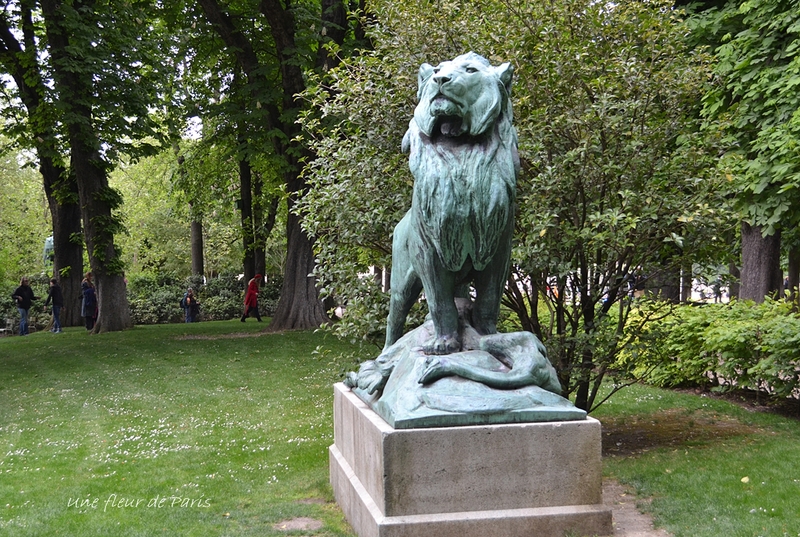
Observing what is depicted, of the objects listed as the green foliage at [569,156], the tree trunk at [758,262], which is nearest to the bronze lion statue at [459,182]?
the green foliage at [569,156]

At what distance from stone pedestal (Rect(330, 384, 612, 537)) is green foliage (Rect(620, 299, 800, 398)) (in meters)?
3.93

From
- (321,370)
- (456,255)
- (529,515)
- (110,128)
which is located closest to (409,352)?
(456,255)

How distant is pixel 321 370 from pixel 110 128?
786 cm

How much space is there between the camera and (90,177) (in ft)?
68.3

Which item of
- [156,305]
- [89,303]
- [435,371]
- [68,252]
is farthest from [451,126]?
[156,305]

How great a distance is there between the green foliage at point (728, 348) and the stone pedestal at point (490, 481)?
12.9ft

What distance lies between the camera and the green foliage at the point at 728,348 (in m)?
9.65

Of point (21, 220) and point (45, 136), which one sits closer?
point (45, 136)

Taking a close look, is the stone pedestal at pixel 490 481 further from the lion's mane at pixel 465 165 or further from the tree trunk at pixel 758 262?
the tree trunk at pixel 758 262

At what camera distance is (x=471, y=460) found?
4480 mm

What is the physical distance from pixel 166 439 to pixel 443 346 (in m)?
5.99

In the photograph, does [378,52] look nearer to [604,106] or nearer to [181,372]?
[604,106]

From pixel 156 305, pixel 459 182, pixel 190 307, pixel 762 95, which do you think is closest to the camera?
pixel 459 182

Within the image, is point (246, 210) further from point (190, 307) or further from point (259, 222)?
point (190, 307)
